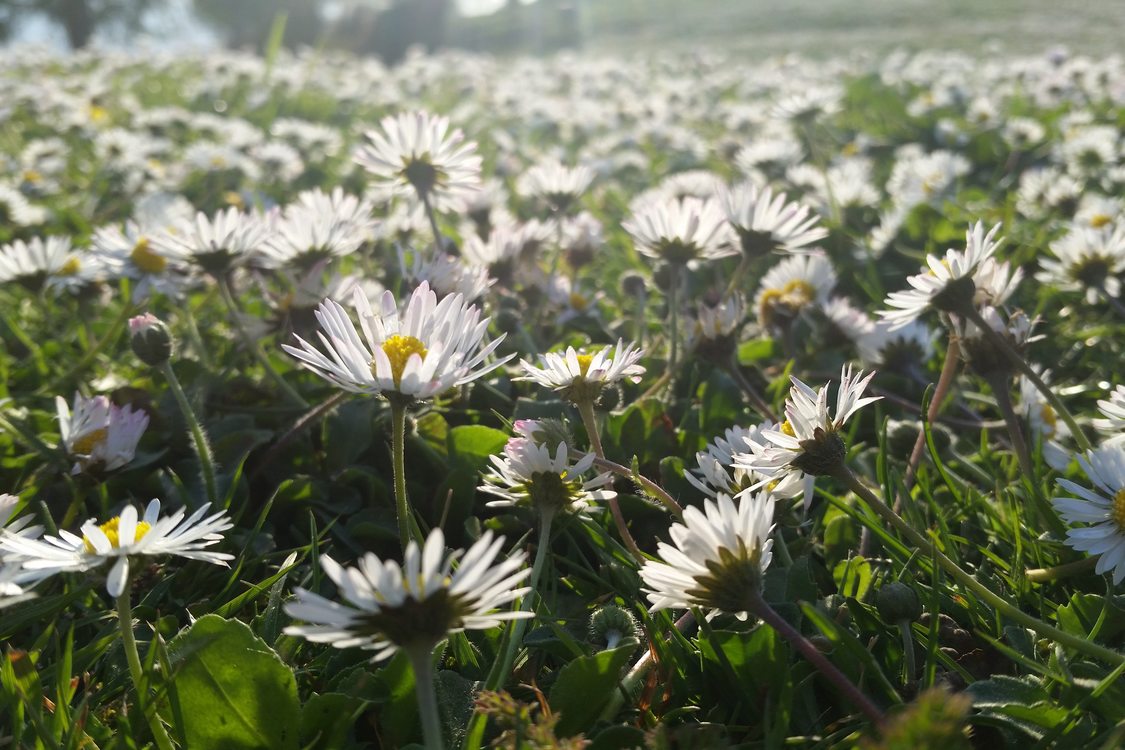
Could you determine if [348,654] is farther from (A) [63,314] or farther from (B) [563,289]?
(A) [63,314]

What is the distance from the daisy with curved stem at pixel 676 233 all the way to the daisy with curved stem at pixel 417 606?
0.88m

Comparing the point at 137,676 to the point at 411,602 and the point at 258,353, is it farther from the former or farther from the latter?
the point at 258,353

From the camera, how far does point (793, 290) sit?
1.96 m

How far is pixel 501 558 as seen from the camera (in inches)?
47.6

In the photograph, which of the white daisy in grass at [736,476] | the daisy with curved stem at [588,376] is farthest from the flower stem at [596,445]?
the white daisy in grass at [736,476]

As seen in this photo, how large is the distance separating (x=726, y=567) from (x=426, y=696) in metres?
0.29

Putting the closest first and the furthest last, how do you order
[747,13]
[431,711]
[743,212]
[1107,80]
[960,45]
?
[431,711] < [743,212] < [1107,80] < [960,45] < [747,13]

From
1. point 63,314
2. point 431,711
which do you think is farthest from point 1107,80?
point 431,711

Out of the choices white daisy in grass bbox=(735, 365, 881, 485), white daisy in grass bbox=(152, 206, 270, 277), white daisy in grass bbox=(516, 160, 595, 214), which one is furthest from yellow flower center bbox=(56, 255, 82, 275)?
white daisy in grass bbox=(735, 365, 881, 485)

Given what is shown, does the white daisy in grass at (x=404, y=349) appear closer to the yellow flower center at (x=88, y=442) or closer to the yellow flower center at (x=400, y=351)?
the yellow flower center at (x=400, y=351)

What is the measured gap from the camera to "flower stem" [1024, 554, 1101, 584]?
1101 millimetres

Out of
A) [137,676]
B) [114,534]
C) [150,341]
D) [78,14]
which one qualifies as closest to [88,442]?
[150,341]

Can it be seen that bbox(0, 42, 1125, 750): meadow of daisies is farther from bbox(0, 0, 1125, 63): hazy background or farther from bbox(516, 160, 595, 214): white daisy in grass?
bbox(0, 0, 1125, 63): hazy background

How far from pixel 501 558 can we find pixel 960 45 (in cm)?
1296
